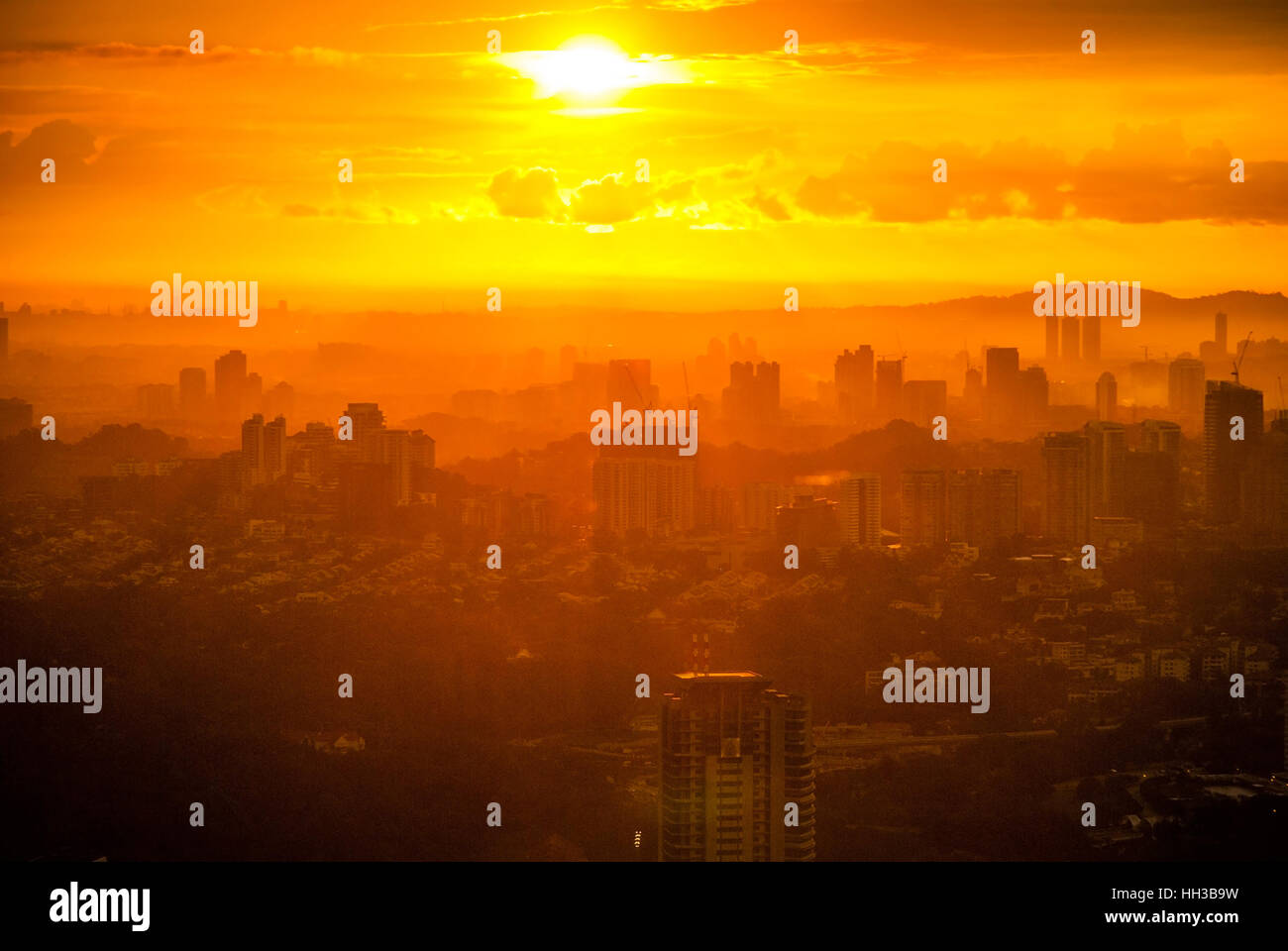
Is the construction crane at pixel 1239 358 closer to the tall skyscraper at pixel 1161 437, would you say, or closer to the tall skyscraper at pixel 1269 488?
the tall skyscraper at pixel 1269 488

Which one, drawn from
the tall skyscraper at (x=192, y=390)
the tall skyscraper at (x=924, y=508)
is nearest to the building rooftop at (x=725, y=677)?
the tall skyscraper at (x=924, y=508)

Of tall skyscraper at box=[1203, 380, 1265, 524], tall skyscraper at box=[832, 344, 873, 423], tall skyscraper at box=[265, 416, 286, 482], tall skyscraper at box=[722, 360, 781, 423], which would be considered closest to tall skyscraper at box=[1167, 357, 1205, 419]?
tall skyscraper at box=[1203, 380, 1265, 524]

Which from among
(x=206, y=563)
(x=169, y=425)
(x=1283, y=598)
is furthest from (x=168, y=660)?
(x=1283, y=598)

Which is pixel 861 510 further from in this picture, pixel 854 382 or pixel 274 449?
pixel 274 449

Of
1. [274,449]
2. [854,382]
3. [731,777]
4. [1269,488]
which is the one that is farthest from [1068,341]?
[274,449]

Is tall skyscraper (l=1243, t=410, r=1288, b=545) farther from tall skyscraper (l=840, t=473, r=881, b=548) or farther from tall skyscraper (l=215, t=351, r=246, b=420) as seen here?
tall skyscraper (l=215, t=351, r=246, b=420)
